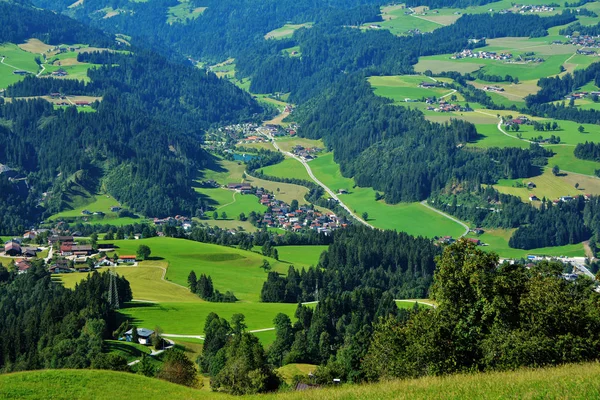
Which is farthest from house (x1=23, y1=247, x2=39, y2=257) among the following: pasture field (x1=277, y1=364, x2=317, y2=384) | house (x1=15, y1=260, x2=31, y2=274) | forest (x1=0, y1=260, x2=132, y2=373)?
pasture field (x1=277, y1=364, x2=317, y2=384)

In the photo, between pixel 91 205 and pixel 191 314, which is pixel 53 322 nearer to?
pixel 191 314

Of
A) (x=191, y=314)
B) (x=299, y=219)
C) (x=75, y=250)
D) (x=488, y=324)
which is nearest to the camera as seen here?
(x=488, y=324)

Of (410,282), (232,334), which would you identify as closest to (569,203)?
(410,282)

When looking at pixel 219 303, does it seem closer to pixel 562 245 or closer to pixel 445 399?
pixel 445 399

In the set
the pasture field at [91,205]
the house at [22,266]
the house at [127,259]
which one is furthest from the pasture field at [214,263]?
the pasture field at [91,205]

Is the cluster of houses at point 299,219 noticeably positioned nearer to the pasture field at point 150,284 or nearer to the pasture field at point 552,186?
the pasture field at point 552,186

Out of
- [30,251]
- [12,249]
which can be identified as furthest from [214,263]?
[12,249]

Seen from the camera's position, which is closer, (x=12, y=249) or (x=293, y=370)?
(x=293, y=370)
